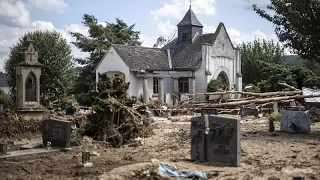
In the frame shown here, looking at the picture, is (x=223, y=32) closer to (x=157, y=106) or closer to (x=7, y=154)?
(x=157, y=106)

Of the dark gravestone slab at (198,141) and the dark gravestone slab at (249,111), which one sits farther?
the dark gravestone slab at (249,111)

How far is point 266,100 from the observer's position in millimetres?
24016

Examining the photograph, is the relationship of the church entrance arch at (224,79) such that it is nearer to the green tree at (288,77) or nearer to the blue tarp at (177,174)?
the green tree at (288,77)

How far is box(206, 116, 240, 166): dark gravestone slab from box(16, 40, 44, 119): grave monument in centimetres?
1167

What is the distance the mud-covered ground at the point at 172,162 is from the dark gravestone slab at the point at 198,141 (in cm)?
31

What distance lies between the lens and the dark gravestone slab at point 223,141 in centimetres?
942

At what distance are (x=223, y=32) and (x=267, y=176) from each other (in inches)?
1147

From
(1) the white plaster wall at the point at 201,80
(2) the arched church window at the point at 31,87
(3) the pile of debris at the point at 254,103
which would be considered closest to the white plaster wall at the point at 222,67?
(1) the white plaster wall at the point at 201,80

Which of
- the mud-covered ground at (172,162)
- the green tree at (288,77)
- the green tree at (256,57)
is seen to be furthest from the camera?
the green tree at (256,57)

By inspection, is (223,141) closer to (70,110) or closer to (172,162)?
(172,162)

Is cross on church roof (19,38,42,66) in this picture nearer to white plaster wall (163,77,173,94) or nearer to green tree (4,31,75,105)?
green tree (4,31,75,105)

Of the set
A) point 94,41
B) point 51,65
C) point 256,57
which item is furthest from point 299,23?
point 256,57

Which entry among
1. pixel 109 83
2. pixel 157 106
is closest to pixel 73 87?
pixel 157 106

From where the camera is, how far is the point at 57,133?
1302 centimetres
